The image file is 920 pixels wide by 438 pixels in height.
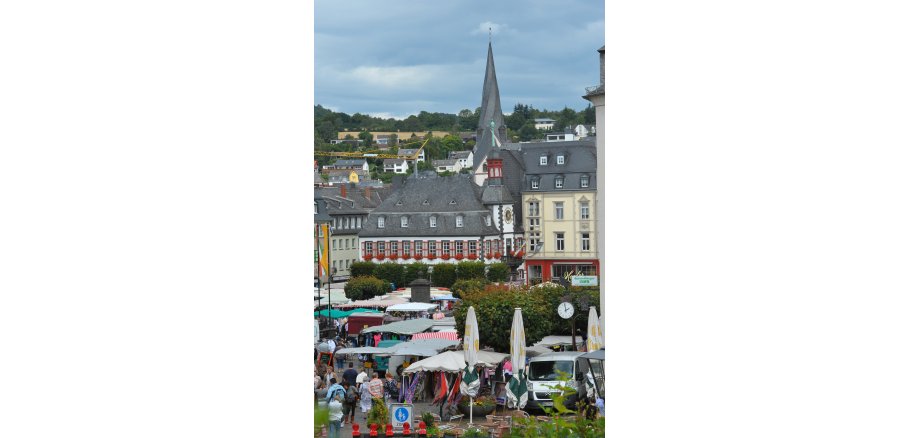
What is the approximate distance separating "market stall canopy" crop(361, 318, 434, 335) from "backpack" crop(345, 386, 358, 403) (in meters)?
1.38

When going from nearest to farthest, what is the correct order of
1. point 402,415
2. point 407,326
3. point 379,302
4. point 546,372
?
point 402,415, point 379,302, point 546,372, point 407,326

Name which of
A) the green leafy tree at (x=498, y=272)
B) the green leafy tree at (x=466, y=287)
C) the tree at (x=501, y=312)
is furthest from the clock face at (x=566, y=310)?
the green leafy tree at (x=466, y=287)

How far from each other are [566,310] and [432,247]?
1.24 metres

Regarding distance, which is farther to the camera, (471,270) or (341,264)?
(471,270)

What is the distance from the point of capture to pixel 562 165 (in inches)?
347

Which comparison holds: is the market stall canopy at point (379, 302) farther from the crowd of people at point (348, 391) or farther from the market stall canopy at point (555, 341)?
the market stall canopy at point (555, 341)

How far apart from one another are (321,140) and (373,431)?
215 cm

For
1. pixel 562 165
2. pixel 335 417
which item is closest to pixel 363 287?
pixel 335 417

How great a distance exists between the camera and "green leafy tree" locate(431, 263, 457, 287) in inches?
382

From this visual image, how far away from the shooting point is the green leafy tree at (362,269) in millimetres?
9406

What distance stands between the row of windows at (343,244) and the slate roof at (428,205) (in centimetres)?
13

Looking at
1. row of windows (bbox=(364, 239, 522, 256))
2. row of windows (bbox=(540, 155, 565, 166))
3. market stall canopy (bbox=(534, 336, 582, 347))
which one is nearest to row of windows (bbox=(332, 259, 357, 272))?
row of windows (bbox=(364, 239, 522, 256))

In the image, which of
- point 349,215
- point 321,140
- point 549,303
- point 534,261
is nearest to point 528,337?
point 549,303

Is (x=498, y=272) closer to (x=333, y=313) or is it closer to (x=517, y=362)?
(x=517, y=362)
